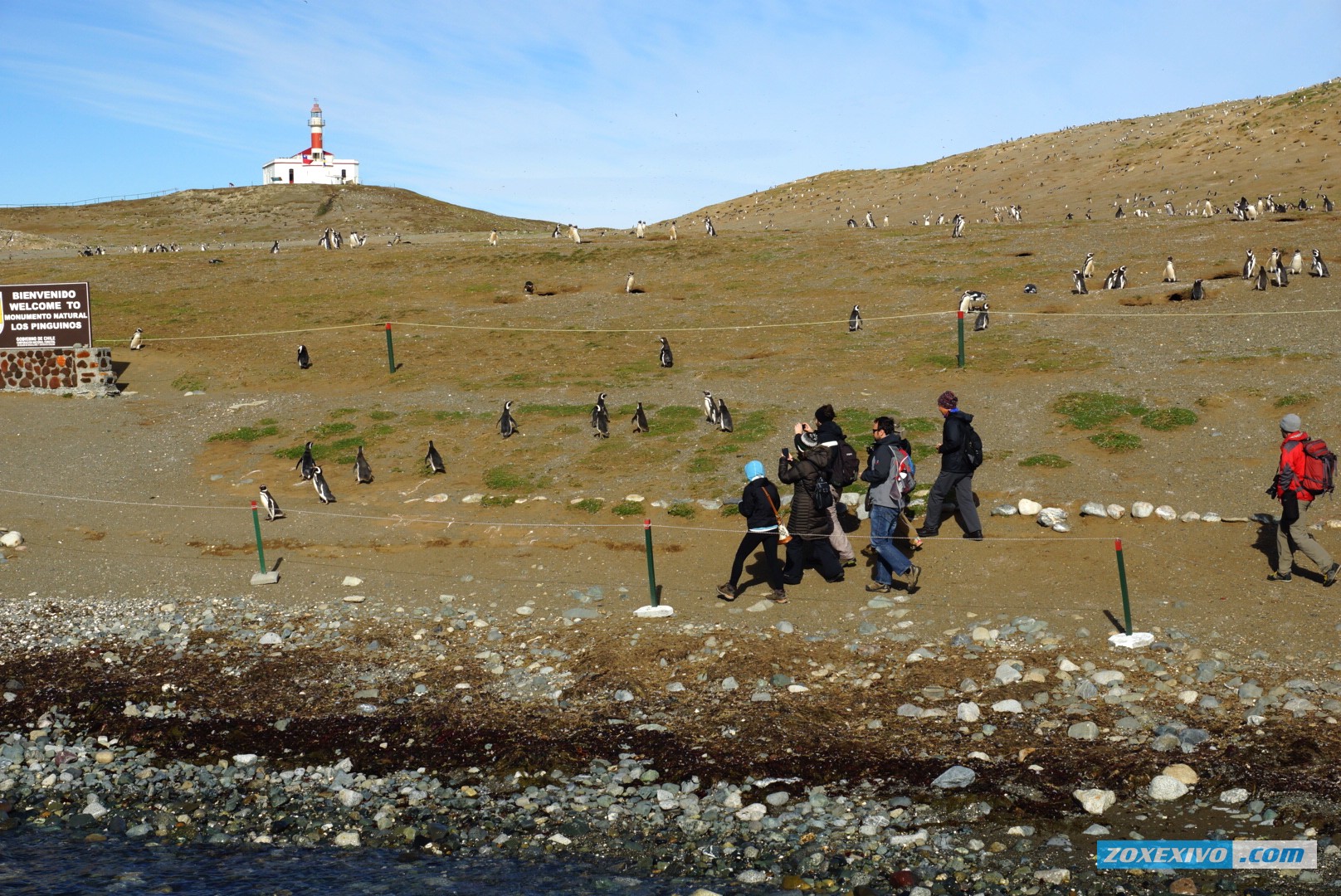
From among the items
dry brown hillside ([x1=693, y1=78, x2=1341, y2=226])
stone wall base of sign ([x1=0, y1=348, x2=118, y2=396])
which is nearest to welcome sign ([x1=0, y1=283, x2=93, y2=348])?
stone wall base of sign ([x1=0, y1=348, x2=118, y2=396])

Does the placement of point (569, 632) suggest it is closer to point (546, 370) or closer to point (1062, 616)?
point (1062, 616)

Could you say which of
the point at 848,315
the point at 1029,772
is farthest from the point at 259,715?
the point at 848,315

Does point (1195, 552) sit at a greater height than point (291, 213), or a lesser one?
lesser

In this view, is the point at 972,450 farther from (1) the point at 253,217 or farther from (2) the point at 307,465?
(1) the point at 253,217

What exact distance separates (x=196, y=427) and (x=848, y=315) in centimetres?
1651

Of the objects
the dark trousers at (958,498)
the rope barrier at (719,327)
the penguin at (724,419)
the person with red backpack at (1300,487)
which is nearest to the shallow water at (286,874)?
the dark trousers at (958,498)

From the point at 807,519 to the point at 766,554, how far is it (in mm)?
633

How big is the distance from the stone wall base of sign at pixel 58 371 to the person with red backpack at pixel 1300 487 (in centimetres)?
2407

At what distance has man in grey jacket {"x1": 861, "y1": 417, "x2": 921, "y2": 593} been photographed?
36.8ft

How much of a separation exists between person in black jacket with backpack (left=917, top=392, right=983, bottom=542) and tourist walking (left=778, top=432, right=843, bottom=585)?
1.55 metres

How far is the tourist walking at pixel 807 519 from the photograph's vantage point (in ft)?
36.7

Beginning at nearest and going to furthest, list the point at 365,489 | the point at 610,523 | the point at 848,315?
the point at 610,523 < the point at 365,489 < the point at 848,315

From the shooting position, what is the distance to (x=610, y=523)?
46.3 ft

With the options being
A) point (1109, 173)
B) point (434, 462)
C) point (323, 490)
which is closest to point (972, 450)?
point (434, 462)
